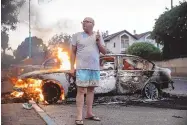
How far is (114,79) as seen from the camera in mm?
5805

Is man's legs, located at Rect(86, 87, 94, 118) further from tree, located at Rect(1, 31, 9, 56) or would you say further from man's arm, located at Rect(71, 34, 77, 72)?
tree, located at Rect(1, 31, 9, 56)

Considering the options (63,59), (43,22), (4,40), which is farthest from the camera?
(63,59)

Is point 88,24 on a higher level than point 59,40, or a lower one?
higher

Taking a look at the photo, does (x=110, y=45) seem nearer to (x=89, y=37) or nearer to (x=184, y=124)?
(x=89, y=37)

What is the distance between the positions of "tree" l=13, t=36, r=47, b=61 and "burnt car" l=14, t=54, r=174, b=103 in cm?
190

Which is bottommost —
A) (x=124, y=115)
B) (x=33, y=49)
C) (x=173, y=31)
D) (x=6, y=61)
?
(x=124, y=115)

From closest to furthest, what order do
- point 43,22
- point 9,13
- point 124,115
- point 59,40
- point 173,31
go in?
point 9,13
point 43,22
point 59,40
point 173,31
point 124,115

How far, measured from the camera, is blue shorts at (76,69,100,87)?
3891 millimetres

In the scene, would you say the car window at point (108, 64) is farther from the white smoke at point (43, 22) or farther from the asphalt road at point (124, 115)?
the white smoke at point (43, 22)

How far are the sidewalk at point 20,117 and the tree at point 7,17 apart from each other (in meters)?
0.88

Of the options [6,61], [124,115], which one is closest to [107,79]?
[124,115]

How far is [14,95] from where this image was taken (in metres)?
5.95

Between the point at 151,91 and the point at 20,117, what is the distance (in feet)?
8.08

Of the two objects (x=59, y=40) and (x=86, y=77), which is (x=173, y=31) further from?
(x=59, y=40)
